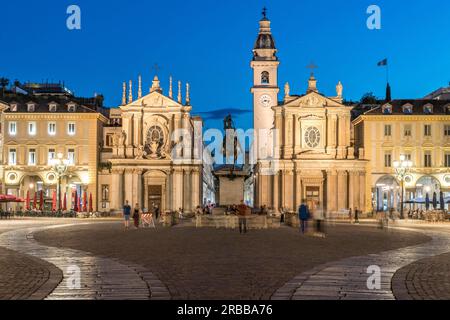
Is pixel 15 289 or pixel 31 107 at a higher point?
pixel 31 107

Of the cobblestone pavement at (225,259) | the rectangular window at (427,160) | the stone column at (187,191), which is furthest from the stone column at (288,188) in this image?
the cobblestone pavement at (225,259)

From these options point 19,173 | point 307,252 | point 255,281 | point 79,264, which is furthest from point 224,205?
point 19,173

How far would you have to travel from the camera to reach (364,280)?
1608cm

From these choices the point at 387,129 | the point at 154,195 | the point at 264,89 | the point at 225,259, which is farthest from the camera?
the point at 264,89

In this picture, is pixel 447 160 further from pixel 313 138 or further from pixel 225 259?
pixel 225 259

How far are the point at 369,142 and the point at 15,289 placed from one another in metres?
81.3

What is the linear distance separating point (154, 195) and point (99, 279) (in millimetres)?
76480

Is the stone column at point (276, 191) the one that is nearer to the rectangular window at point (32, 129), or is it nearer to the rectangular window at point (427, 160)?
the rectangular window at point (427, 160)

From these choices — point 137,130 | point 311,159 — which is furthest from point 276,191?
point 137,130

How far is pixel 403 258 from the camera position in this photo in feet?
74.0

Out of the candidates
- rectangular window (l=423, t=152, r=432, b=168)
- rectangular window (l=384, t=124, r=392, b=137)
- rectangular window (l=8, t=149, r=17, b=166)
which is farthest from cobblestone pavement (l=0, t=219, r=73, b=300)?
rectangular window (l=423, t=152, r=432, b=168)

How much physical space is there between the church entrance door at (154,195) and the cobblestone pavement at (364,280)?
70.0 metres

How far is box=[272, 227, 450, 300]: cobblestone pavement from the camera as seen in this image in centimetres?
1375

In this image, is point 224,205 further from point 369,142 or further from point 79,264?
point 369,142
